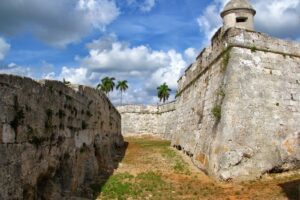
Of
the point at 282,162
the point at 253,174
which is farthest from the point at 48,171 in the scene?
the point at 282,162

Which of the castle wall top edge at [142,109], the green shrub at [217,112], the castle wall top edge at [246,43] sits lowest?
the green shrub at [217,112]

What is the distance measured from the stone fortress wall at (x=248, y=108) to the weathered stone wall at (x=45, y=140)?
5098 millimetres

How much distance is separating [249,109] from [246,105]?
20 cm

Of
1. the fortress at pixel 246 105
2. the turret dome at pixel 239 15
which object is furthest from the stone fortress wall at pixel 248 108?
the turret dome at pixel 239 15

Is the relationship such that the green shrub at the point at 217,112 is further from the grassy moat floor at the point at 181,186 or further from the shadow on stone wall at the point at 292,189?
the shadow on stone wall at the point at 292,189

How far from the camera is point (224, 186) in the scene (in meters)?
12.2

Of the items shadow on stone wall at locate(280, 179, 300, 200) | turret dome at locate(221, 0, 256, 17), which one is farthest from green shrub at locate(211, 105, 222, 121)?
turret dome at locate(221, 0, 256, 17)

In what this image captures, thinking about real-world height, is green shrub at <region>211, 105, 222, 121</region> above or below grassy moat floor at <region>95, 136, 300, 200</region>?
above

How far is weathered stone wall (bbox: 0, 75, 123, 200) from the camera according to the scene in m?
5.55

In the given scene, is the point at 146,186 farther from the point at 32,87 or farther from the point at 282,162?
the point at 32,87

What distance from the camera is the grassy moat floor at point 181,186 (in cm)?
1086

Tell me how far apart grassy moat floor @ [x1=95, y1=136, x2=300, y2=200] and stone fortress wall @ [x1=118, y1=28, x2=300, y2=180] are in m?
0.59

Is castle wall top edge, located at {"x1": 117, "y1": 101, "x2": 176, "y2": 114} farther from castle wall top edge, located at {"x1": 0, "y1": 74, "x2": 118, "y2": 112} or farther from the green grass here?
the green grass

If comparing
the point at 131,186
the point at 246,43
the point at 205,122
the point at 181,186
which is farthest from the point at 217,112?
the point at 131,186
